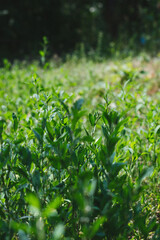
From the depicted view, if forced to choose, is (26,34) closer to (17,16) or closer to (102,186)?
(17,16)

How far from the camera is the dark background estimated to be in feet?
30.9

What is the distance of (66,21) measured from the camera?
10328mm

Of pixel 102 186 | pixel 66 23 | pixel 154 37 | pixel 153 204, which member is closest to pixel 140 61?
pixel 154 37

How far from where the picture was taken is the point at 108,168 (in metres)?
1.05

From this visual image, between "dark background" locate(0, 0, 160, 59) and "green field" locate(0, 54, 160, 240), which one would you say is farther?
"dark background" locate(0, 0, 160, 59)

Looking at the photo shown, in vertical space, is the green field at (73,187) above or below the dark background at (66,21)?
below

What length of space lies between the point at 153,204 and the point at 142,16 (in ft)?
31.6

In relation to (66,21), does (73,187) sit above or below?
below

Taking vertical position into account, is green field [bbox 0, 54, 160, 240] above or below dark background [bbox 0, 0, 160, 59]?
below

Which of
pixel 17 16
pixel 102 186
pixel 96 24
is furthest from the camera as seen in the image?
pixel 96 24

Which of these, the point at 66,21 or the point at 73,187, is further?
the point at 66,21

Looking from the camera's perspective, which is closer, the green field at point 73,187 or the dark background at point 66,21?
the green field at point 73,187

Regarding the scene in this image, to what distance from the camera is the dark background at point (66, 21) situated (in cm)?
941

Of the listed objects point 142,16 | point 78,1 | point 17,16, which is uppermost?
point 78,1
